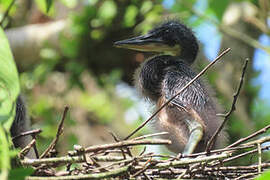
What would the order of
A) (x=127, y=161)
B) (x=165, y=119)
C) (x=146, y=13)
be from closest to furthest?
(x=127, y=161)
(x=165, y=119)
(x=146, y=13)

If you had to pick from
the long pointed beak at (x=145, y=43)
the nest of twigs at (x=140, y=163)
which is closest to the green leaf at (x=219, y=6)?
the long pointed beak at (x=145, y=43)

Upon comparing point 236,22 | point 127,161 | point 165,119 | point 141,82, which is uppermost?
point 236,22

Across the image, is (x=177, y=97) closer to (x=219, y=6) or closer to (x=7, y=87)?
(x=7, y=87)

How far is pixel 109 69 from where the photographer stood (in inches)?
265

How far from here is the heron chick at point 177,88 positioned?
2.70m

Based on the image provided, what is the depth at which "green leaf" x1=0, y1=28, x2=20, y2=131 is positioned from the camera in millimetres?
1531

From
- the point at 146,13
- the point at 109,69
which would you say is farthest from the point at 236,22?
the point at 109,69

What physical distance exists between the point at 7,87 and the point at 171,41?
1.85 metres

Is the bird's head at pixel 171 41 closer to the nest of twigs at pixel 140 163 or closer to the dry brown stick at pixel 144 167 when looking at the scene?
the nest of twigs at pixel 140 163

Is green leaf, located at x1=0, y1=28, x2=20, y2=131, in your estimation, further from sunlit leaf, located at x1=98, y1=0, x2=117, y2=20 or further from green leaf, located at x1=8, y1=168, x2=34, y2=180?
sunlit leaf, located at x1=98, y1=0, x2=117, y2=20

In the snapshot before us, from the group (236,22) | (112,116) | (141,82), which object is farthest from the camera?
(112,116)

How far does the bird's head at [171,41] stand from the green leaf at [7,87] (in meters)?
1.68

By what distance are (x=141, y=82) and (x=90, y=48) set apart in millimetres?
3304

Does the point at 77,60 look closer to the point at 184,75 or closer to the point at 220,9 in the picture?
the point at 220,9
